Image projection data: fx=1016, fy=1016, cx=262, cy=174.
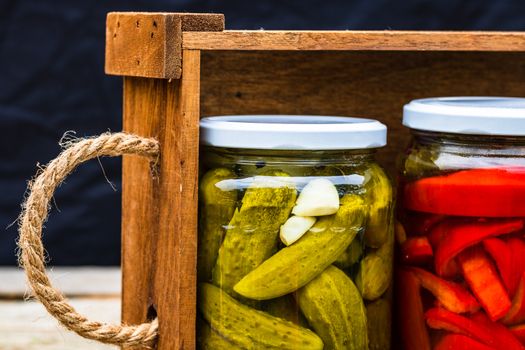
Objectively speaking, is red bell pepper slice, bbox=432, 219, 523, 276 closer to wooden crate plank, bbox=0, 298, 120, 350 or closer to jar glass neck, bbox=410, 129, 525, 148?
jar glass neck, bbox=410, 129, 525, 148

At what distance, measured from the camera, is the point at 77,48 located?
4.70 feet

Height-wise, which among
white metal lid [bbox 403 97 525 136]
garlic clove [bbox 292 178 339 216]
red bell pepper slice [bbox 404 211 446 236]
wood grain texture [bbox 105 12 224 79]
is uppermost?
wood grain texture [bbox 105 12 224 79]

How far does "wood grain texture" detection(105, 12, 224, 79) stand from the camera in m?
0.79

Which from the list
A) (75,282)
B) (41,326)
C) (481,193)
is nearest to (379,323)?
(481,193)

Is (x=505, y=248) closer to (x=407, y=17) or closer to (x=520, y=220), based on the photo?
(x=520, y=220)

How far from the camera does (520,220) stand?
833 mm

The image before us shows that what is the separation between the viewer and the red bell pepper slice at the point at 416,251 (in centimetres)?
87

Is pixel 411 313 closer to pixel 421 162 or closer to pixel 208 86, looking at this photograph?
pixel 421 162

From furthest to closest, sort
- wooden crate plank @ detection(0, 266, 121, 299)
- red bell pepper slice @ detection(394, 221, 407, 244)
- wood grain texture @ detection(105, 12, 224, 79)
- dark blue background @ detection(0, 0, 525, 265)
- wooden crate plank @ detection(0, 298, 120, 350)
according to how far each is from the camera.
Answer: dark blue background @ detection(0, 0, 525, 265) → wooden crate plank @ detection(0, 266, 121, 299) → wooden crate plank @ detection(0, 298, 120, 350) → red bell pepper slice @ detection(394, 221, 407, 244) → wood grain texture @ detection(105, 12, 224, 79)

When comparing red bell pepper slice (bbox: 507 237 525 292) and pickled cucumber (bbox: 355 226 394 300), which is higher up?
red bell pepper slice (bbox: 507 237 525 292)

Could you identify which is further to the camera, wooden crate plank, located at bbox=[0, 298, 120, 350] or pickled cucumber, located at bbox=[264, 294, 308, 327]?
wooden crate plank, located at bbox=[0, 298, 120, 350]

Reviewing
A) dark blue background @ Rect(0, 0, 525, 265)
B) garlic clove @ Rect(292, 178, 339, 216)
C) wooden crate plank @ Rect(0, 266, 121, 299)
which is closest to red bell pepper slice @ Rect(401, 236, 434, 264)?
garlic clove @ Rect(292, 178, 339, 216)

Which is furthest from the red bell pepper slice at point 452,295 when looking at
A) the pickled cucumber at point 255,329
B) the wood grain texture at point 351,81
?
the wood grain texture at point 351,81

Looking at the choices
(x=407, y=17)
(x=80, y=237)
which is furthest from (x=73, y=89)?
(x=407, y=17)
